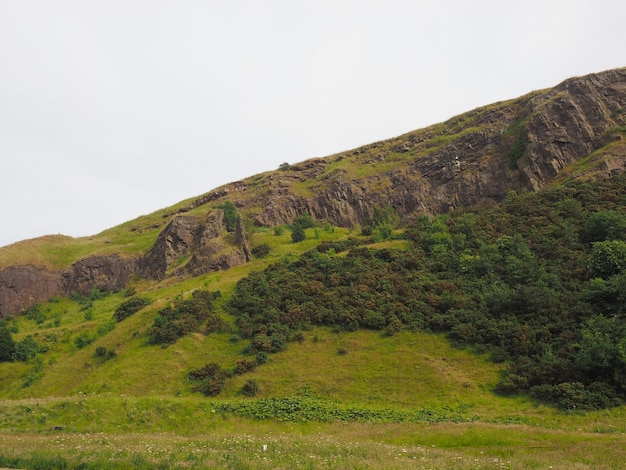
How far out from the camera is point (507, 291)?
119 feet

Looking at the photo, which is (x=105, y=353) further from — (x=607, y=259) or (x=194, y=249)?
(x=607, y=259)

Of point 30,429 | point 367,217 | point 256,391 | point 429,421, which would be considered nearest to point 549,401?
point 429,421

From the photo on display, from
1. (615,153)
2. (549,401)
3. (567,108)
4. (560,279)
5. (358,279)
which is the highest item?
(567,108)

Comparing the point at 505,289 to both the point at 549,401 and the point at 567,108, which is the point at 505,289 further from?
the point at 567,108

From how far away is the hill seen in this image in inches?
773

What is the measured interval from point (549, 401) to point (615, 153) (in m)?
51.6

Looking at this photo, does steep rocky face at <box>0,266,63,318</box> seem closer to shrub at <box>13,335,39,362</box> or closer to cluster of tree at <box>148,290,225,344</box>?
shrub at <box>13,335,39,362</box>

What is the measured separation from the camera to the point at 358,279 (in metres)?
44.4

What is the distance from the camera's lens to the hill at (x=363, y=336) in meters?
19.6

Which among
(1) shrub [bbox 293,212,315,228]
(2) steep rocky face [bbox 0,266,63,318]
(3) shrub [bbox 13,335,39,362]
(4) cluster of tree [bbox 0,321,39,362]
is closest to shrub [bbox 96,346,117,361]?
(3) shrub [bbox 13,335,39,362]

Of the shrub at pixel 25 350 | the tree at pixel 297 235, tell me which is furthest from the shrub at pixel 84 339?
the tree at pixel 297 235

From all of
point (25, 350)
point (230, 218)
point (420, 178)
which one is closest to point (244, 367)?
point (25, 350)

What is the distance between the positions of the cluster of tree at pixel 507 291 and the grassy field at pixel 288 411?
5.77 feet

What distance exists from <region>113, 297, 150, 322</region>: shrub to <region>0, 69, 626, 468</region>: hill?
225mm
